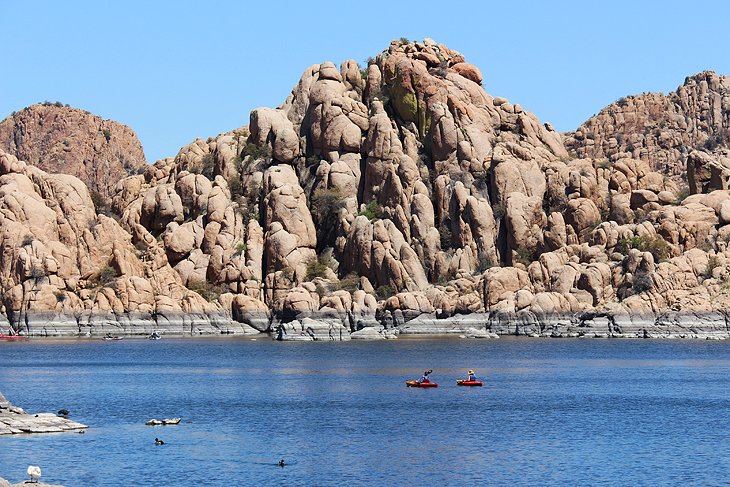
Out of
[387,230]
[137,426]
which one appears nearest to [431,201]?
[387,230]

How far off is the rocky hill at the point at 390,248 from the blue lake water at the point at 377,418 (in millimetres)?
27700

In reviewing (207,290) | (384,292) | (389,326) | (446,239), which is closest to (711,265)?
(389,326)

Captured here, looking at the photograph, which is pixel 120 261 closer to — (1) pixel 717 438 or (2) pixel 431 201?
(2) pixel 431 201

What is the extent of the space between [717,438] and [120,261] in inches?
4748

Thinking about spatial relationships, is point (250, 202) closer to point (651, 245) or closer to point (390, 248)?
point (390, 248)

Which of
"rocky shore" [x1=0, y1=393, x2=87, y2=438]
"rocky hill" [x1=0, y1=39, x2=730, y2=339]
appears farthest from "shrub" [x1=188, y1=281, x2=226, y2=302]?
"rocky shore" [x1=0, y1=393, x2=87, y2=438]

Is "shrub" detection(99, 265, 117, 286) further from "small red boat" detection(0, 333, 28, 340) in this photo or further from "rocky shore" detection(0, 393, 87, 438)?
"rocky shore" detection(0, 393, 87, 438)

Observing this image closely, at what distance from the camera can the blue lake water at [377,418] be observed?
189 ft

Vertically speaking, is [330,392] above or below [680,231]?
below

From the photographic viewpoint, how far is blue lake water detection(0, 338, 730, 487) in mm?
57656

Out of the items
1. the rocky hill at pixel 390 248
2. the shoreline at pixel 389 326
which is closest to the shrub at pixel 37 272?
the rocky hill at pixel 390 248

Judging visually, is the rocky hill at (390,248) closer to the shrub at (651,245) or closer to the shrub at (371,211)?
the shrub at (651,245)

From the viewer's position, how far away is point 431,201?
631 feet

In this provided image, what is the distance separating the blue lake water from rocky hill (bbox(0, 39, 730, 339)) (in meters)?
27.7
